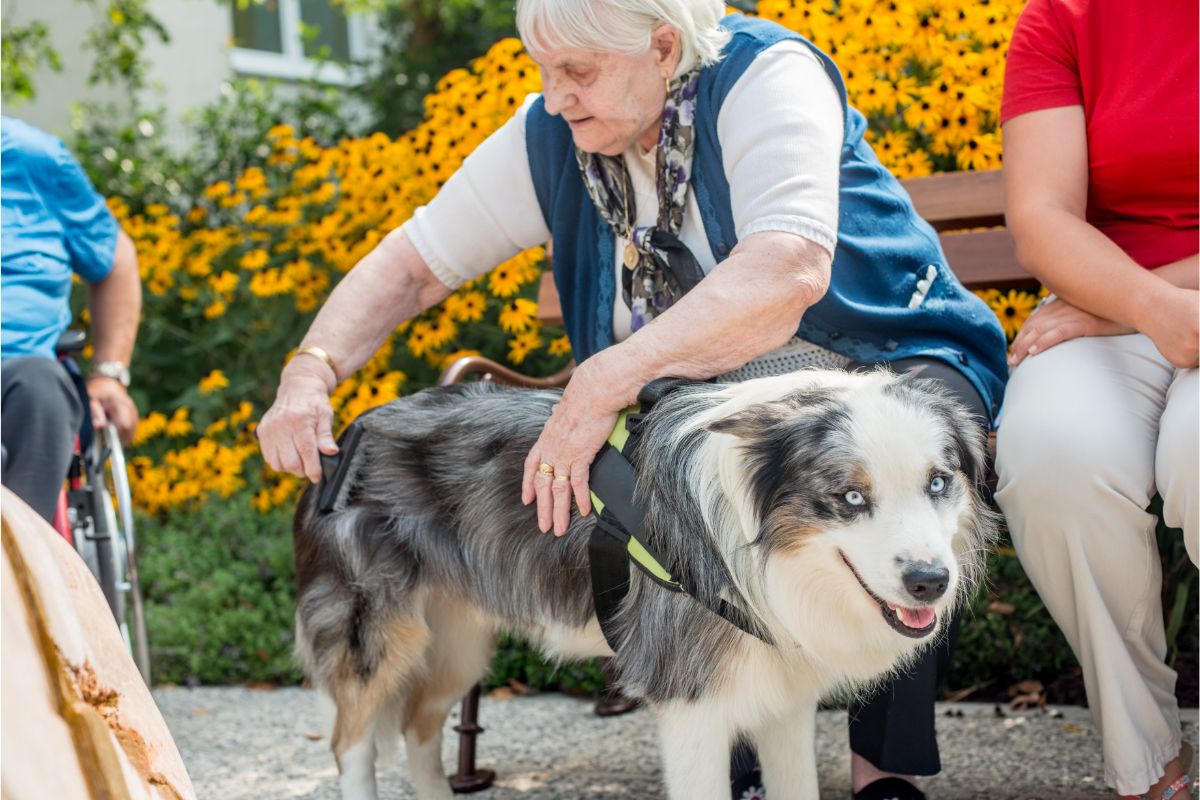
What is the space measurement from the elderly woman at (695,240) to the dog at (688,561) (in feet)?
0.43

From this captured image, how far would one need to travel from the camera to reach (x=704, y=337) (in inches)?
91.6

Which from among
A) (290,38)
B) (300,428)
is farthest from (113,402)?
(290,38)

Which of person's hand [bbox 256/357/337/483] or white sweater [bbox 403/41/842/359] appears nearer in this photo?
white sweater [bbox 403/41/842/359]

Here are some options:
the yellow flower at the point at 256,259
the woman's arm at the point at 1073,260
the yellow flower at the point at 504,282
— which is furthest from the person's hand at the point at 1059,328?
the yellow flower at the point at 256,259

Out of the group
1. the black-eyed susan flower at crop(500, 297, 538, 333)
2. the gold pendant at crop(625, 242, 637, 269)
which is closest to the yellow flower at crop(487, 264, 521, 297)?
the black-eyed susan flower at crop(500, 297, 538, 333)

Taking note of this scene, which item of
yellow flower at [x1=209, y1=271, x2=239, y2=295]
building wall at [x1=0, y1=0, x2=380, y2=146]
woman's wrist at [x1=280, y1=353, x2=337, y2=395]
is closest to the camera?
woman's wrist at [x1=280, y1=353, x2=337, y2=395]

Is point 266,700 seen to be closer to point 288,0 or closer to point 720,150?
point 720,150

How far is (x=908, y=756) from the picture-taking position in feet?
8.46

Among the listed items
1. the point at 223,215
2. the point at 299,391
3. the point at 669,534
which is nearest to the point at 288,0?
the point at 223,215

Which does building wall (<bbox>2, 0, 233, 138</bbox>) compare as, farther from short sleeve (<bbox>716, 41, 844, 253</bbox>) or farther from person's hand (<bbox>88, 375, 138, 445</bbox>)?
short sleeve (<bbox>716, 41, 844, 253</bbox>)

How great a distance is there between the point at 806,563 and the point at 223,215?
5083mm

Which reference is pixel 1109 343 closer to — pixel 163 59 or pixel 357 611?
pixel 357 611

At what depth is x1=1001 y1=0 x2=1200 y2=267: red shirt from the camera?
256 cm

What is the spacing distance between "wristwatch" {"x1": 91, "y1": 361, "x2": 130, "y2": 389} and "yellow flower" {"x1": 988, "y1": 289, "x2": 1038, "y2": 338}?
2.54 meters
